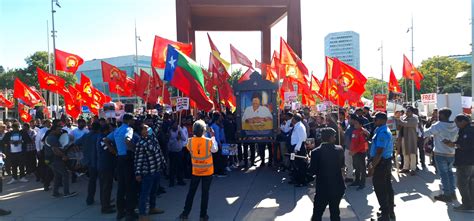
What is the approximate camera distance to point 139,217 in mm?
6906

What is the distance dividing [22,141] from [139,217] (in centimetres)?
684

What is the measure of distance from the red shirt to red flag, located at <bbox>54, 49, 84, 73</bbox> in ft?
37.3

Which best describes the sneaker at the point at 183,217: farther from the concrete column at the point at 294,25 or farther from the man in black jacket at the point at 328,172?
the concrete column at the point at 294,25

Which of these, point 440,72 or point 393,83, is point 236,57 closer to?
point 393,83

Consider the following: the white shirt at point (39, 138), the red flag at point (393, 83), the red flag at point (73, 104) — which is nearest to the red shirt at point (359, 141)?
the white shirt at point (39, 138)

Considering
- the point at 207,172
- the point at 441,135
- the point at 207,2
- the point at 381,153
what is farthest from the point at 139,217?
the point at 207,2

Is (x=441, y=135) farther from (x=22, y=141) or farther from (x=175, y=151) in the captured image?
(x=22, y=141)

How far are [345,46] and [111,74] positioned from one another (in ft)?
350

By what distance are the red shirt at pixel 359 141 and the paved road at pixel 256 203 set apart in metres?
1.00

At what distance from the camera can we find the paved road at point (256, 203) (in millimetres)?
7312

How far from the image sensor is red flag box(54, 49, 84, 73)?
49.2 feet

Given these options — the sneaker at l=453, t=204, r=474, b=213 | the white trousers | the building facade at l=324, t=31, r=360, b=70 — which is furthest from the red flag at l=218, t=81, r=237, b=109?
the building facade at l=324, t=31, r=360, b=70

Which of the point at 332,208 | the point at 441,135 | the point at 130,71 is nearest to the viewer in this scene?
the point at 332,208

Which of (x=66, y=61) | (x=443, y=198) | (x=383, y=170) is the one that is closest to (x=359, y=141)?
(x=443, y=198)
